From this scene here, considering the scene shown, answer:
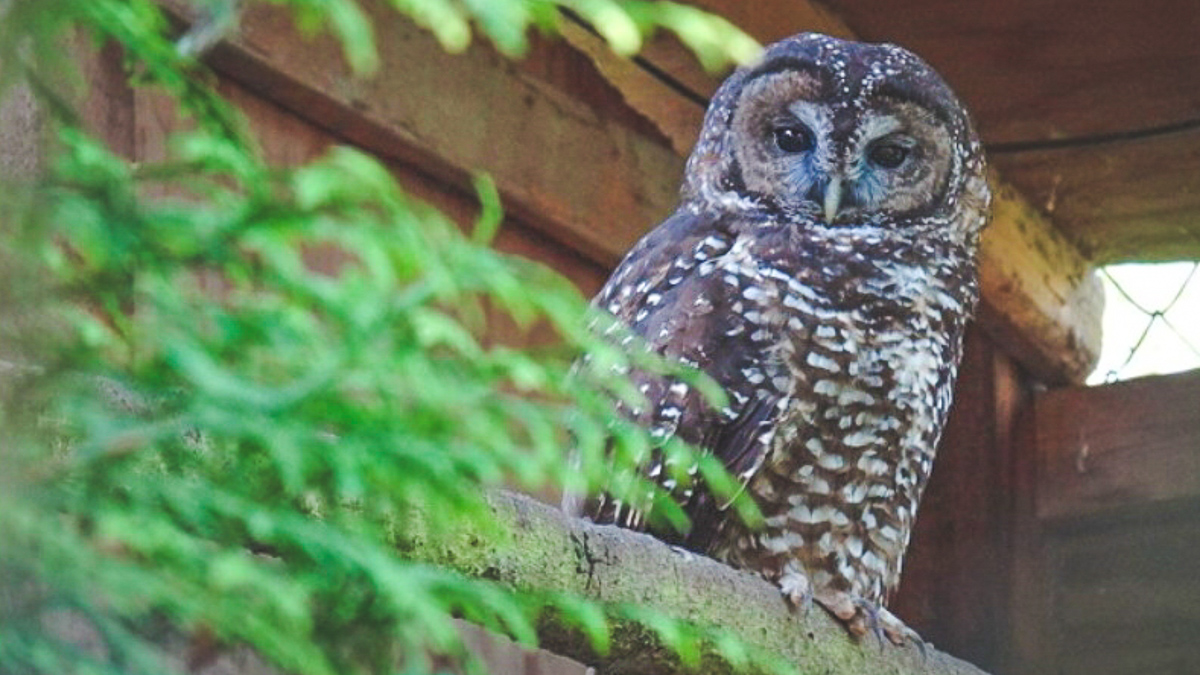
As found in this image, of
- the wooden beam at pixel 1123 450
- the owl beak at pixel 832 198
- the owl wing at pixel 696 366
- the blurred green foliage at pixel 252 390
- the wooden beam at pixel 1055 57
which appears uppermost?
the wooden beam at pixel 1055 57

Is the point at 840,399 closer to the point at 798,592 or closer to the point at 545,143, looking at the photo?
the point at 798,592

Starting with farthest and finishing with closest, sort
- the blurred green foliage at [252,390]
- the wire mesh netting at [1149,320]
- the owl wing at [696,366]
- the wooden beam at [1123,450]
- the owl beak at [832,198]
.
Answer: the wire mesh netting at [1149,320], the wooden beam at [1123,450], the owl beak at [832,198], the owl wing at [696,366], the blurred green foliage at [252,390]

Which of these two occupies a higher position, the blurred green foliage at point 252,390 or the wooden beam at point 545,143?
the wooden beam at point 545,143

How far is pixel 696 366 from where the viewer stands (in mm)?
3523

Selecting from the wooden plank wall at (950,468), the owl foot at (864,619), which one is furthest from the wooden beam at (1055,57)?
the owl foot at (864,619)

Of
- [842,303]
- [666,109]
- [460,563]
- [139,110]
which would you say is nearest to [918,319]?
[842,303]

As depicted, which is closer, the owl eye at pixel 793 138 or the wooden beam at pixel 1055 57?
the wooden beam at pixel 1055 57

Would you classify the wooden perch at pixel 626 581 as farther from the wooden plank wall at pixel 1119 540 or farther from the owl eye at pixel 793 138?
the owl eye at pixel 793 138

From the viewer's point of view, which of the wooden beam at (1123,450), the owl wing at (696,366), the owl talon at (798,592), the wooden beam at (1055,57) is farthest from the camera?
the wooden beam at (1123,450)

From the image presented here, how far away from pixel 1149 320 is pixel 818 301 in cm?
76

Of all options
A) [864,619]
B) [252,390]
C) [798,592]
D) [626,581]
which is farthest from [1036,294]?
[252,390]

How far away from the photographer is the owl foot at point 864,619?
3189 mm

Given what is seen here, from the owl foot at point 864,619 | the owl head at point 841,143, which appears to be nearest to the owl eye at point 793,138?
the owl head at point 841,143

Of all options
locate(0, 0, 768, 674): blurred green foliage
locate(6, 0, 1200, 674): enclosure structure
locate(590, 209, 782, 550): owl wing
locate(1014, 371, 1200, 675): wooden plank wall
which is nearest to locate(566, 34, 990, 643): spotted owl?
locate(590, 209, 782, 550): owl wing
